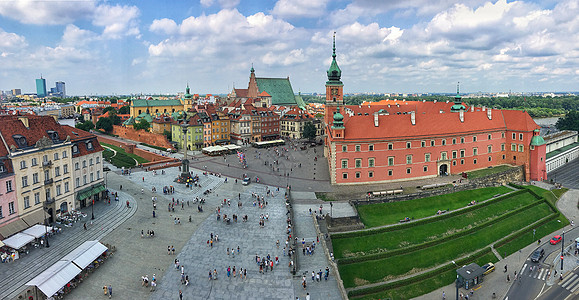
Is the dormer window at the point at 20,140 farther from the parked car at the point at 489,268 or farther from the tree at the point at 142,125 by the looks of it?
the tree at the point at 142,125

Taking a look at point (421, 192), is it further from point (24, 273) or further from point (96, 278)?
point (24, 273)

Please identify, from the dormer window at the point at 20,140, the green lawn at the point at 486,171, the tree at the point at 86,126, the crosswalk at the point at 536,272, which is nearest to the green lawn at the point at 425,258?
the crosswalk at the point at 536,272

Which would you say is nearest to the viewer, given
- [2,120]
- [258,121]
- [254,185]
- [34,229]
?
[34,229]

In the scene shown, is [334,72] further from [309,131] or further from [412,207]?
[412,207]

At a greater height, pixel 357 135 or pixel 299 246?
pixel 357 135

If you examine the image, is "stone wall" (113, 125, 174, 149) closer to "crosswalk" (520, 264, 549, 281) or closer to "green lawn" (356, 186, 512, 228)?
"green lawn" (356, 186, 512, 228)

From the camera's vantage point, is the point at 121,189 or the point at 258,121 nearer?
the point at 121,189

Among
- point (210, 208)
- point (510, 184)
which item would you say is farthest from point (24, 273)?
point (510, 184)

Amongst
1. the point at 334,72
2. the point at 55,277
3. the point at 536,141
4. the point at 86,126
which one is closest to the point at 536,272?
the point at 536,141
